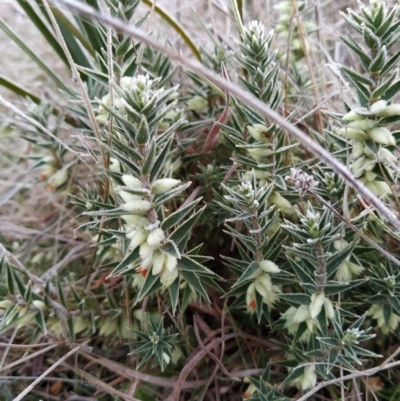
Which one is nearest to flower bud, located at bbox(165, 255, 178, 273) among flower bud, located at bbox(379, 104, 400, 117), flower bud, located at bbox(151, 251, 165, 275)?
flower bud, located at bbox(151, 251, 165, 275)

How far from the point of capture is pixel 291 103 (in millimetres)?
1903

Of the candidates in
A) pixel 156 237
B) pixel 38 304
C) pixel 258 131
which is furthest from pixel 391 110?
pixel 38 304

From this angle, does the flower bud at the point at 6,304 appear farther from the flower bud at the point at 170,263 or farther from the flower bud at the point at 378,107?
the flower bud at the point at 378,107

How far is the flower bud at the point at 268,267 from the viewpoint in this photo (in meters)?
1.28

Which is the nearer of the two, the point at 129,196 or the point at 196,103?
the point at 129,196

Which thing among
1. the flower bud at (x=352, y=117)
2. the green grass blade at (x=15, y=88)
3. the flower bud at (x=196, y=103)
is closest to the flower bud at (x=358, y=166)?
the flower bud at (x=352, y=117)

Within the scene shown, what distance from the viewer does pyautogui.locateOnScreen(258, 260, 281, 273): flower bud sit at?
1.28 metres

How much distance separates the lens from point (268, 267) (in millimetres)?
1283

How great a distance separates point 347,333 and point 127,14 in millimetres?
964

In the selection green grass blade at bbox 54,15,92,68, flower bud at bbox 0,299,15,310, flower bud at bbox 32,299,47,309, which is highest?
green grass blade at bbox 54,15,92,68

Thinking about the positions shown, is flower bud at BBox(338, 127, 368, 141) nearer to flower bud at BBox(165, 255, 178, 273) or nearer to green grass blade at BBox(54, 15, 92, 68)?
flower bud at BBox(165, 255, 178, 273)

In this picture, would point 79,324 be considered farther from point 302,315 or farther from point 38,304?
point 302,315

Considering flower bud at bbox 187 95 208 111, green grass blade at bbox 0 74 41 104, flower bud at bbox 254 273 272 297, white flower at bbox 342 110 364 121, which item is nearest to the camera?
white flower at bbox 342 110 364 121

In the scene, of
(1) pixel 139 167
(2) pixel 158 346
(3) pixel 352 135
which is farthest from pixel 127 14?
(2) pixel 158 346
